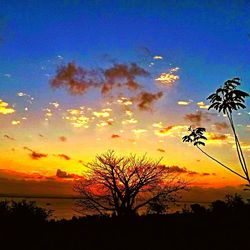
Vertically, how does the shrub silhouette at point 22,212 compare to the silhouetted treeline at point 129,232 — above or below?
above

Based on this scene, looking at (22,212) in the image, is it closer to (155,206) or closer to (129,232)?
(129,232)

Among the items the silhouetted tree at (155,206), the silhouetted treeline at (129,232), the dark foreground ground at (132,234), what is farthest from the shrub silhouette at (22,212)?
the silhouetted tree at (155,206)

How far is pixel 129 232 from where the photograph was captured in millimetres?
19109

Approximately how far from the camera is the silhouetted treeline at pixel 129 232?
15.4 meters

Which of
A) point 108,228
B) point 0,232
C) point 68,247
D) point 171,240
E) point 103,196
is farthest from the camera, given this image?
point 103,196

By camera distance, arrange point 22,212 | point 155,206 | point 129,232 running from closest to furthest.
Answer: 1. point 129,232
2. point 22,212
3. point 155,206

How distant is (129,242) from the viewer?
16.2 metres

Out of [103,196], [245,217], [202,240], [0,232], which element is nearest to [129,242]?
[202,240]

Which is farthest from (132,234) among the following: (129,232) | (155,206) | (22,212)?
(155,206)

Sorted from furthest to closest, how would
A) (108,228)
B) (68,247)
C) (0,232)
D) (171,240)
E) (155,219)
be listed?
(155,219)
(108,228)
(0,232)
(171,240)
(68,247)

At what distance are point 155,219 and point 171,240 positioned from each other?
→ 7.92 m

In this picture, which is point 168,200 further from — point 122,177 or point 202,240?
point 202,240

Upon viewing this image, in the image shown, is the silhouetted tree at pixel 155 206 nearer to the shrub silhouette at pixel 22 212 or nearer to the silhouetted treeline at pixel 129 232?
the silhouetted treeline at pixel 129 232

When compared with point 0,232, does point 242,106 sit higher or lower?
higher
